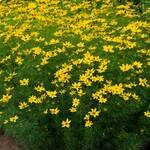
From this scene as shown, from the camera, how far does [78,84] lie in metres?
8.94

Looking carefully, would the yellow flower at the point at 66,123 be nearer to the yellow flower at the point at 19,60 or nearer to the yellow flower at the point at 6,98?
the yellow flower at the point at 6,98

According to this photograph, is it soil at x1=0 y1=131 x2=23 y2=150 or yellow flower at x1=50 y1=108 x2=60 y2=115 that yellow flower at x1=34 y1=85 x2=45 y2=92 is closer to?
Answer: yellow flower at x1=50 y1=108 x2=60 y2=115

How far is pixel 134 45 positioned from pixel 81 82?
1.53 metres

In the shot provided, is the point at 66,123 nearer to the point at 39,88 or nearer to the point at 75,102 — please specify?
the point at 75,102

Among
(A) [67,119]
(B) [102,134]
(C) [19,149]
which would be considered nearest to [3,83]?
(C) [19,149]

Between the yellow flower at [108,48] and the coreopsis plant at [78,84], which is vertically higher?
the yellow flower at [108,48]

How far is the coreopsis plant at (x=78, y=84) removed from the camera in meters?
8.51

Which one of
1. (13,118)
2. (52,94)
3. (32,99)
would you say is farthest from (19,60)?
(13,118)

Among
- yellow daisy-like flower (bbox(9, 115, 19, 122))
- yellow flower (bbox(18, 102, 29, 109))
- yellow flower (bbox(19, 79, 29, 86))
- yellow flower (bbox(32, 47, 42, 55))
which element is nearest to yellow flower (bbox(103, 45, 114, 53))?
yellow flower (bbox(32, 47, 42, 55))

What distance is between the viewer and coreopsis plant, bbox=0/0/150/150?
27.9ft

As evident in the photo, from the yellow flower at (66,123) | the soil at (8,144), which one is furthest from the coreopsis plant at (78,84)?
the soil at (8,144)

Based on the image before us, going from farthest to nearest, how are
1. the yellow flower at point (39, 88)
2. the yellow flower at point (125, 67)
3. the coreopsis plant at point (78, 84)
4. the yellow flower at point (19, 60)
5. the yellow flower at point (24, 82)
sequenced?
1. the yellow flower at point (19, 60)
2. the yellow flower at point (24, 82)
3. the yellow flower at point (39, 88)
4. the yellow flower at point (125, 67)
5. the coreopsis plant at point (78, 84)

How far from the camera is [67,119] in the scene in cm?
855

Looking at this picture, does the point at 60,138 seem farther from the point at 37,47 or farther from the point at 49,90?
the point at 37,47
